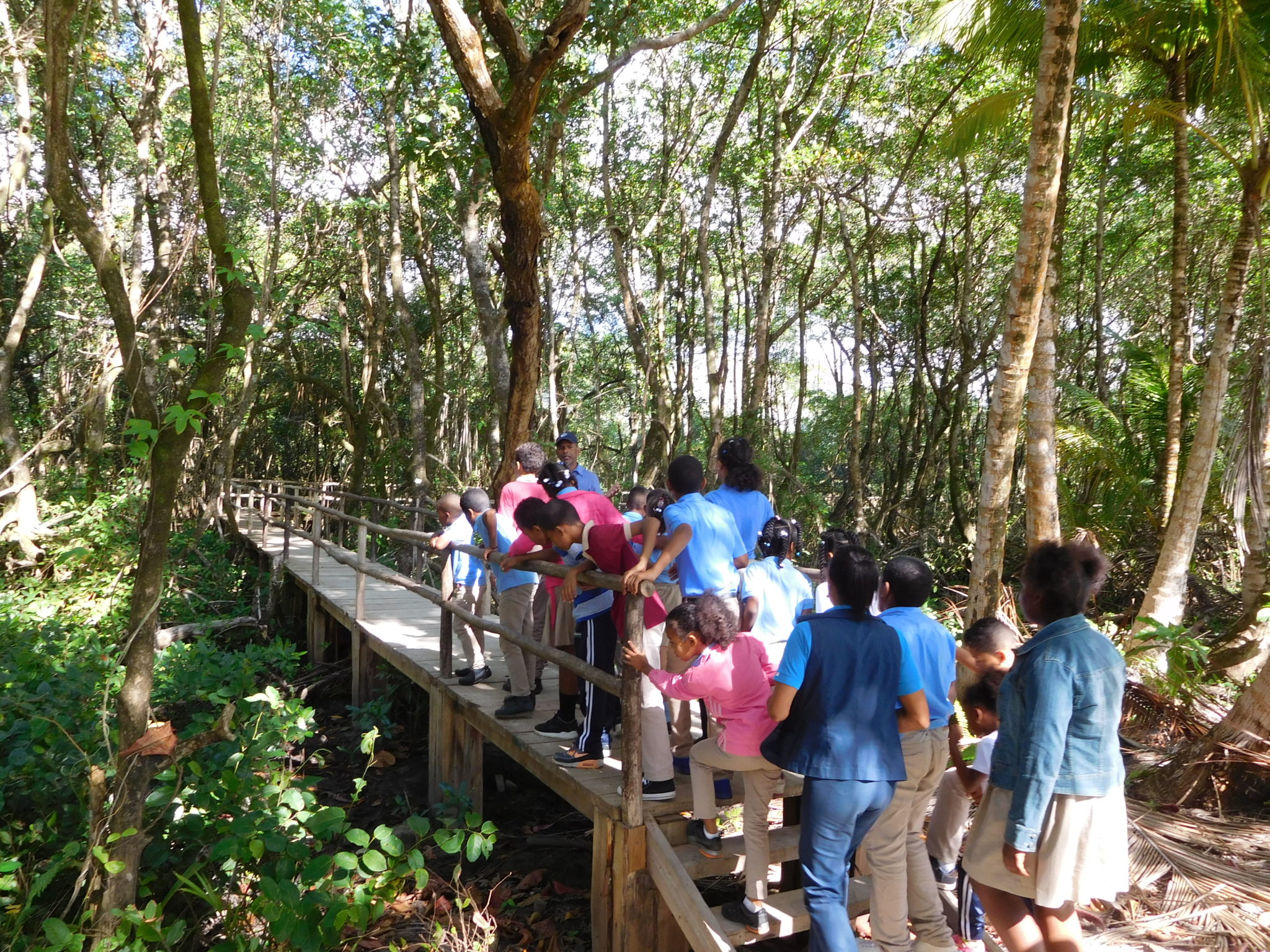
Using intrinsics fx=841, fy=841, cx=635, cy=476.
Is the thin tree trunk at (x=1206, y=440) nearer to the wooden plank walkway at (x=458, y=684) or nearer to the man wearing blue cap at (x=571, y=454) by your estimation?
the wooden plank walkway at (x=458, y=684)

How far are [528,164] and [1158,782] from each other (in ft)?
15.6

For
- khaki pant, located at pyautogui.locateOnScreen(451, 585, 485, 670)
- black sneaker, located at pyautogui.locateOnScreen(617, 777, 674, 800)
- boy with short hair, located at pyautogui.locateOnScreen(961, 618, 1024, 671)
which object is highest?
boy with short hair, located at pyautogui.locateOnScreen(961, 618, 1024, 671)

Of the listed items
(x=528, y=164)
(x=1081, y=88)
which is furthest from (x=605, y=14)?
(x=1081, y=88)

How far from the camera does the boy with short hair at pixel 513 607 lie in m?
4.77

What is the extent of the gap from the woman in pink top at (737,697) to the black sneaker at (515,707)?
192 centimetres

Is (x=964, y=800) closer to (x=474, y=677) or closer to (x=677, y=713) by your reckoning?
(x=677, y=713)

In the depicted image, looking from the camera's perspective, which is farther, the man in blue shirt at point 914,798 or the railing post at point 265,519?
the railing post at point 265,519

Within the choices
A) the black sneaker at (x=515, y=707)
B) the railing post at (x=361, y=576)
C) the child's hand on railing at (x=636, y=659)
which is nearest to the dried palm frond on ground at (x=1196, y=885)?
the child's hand on railing at (x=636, y=659)

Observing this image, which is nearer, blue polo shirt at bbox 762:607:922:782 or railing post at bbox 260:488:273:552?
blue polo shirt at bbox 762:607:922:782

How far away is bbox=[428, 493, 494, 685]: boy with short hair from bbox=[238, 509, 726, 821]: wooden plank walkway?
0.11 meters

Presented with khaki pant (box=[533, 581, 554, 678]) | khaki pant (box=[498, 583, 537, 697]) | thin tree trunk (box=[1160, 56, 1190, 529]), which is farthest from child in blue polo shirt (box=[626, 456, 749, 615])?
thin tree trunk (box=[1160, 56, 1190, 529])

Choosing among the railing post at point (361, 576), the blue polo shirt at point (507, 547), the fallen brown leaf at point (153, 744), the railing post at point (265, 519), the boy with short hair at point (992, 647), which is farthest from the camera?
the railing post at point (265, 519)

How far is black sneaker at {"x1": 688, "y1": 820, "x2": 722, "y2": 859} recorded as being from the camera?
3.41 m

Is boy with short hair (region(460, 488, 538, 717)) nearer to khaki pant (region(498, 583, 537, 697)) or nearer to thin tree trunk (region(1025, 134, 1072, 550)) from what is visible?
khaki pant (region(498, 583, 537, 697))
